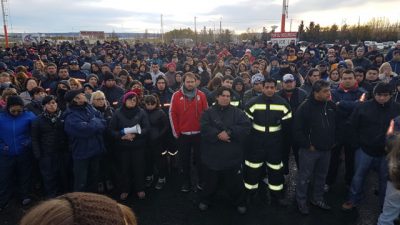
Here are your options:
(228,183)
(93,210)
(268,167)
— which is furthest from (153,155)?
(93,210)

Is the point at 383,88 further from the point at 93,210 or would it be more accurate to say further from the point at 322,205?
the point at 93,210

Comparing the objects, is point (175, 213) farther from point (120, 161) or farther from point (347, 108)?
point (347, 108)

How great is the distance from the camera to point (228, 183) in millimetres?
4949

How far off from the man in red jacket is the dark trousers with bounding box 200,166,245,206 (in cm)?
68

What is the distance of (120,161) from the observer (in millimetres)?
5418

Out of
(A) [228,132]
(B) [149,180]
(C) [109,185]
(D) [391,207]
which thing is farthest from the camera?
(B) [149,180]

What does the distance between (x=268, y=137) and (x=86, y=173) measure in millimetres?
3084

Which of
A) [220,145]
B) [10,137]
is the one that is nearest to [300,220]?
[220,145]

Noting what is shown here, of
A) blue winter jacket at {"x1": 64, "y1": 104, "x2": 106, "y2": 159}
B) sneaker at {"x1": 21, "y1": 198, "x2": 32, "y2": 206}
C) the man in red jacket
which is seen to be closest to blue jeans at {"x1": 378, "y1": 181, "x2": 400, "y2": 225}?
the man in red jacket

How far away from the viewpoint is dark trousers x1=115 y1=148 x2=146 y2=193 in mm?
5270

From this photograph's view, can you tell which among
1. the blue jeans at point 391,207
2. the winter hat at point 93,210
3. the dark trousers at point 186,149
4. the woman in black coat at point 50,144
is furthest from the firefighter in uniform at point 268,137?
the winter hat at point 93,210

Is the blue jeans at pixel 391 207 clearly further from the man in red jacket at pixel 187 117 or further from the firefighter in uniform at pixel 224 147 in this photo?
the man in red jacket at pixel 187 117

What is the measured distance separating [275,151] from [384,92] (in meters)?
1.79

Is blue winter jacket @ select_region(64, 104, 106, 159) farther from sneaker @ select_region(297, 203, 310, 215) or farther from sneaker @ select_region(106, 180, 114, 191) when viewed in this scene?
sneaker @ select_region(297, 203, 310, 215)
